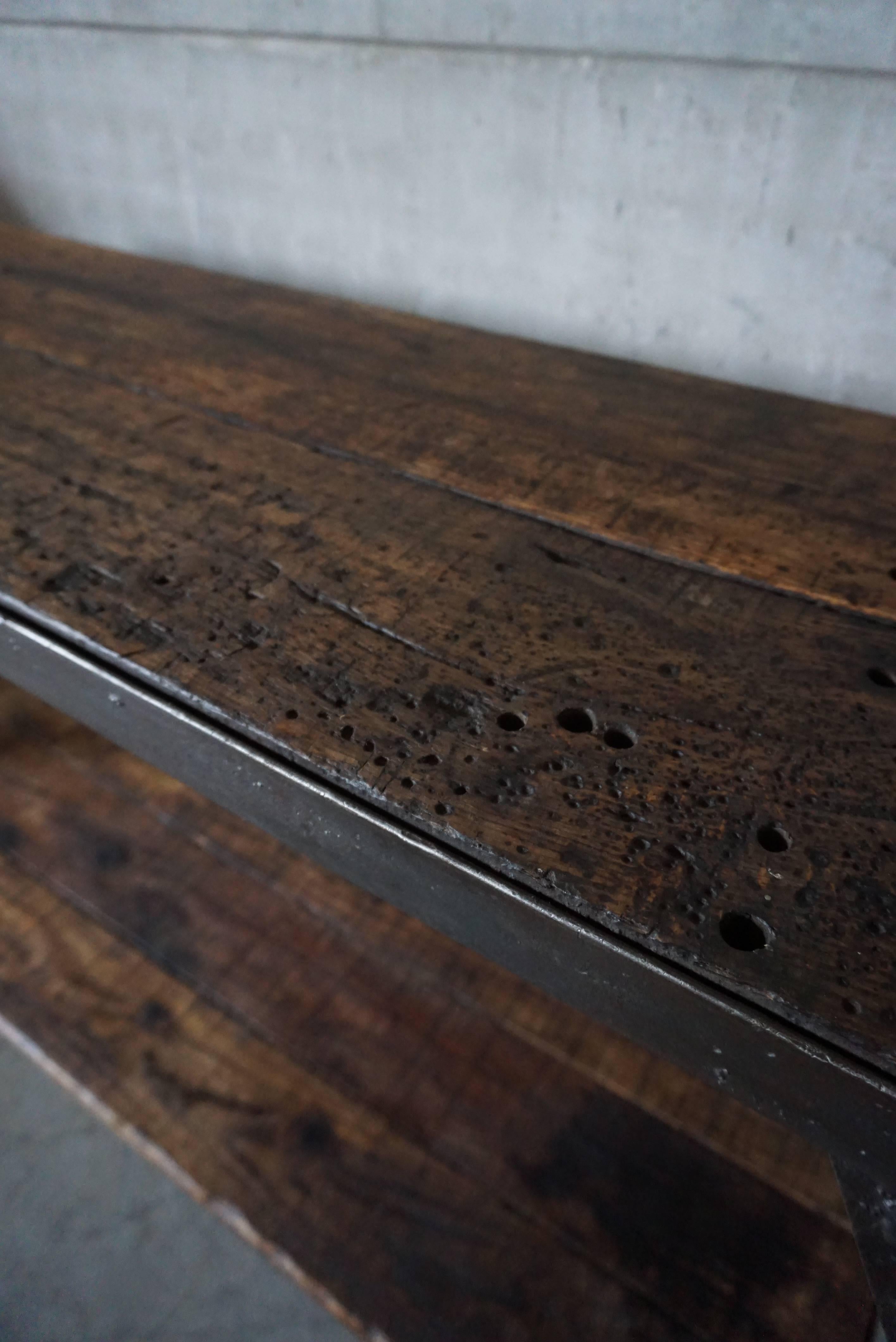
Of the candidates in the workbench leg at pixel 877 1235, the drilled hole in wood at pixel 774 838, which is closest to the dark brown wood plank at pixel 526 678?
the drilled hole in wood at pixel 774 838

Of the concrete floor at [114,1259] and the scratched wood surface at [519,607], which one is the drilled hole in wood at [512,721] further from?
the concrete floor at [114,1259]

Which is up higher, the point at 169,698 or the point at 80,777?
the point at 169,698

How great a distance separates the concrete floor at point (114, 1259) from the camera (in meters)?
1.02

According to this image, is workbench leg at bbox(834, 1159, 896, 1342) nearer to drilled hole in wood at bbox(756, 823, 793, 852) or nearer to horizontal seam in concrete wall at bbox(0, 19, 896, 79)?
drilled hole in wood at bbox(756, 823, 793, 852)

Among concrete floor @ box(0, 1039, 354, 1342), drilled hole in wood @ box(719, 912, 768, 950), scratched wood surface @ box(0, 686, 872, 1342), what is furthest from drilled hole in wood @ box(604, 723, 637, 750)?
concrete floor @ box(0, 1039, 354, 1342)

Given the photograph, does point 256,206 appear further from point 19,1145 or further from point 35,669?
point 19,1145

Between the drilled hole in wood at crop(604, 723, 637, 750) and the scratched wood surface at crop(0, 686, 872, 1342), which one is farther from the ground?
the drilled hole in wood at crop(604, 723, 637, 750)

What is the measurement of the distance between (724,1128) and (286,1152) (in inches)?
20.3

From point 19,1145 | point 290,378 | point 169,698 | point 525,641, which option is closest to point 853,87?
point 290,378

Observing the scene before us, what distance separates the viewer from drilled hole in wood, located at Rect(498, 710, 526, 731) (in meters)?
0.61

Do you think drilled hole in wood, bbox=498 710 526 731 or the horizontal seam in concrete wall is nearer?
drilled hole in wood, bbox=498 710 526 731

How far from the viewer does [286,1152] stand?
1.03 metres

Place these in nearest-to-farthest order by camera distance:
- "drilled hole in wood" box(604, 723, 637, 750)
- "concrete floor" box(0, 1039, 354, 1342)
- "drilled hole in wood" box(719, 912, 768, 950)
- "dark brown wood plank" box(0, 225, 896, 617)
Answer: "drilled hole in wood" box(719, 912, 768, 950) → "drilled hole in wood" box(604, 723, 637, 750) → "dark brown wood plank" box(0, 225, 896, 617) → "concrete floor" box(0, 1039, 354, 1342)

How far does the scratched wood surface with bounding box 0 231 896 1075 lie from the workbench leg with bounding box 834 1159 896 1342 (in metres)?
0.19
